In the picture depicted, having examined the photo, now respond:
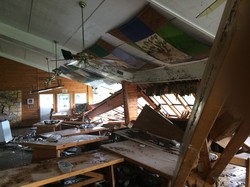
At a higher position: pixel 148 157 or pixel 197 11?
pixel 197 11

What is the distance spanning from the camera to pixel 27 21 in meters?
4.13

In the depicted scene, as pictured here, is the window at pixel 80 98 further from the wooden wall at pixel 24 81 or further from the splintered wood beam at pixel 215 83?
the splintered wood beam at pixel 215 83

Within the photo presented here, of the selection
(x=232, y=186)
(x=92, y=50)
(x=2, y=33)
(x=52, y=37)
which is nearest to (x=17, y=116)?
(x=2, y=33)

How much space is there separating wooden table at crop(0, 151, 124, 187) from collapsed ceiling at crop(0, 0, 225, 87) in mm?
1590

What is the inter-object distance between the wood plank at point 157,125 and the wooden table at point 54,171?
836 mm

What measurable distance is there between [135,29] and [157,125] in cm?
140

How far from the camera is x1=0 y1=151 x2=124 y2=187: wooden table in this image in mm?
1833

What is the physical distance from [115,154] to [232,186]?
140 centimetres

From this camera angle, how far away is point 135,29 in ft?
8.73

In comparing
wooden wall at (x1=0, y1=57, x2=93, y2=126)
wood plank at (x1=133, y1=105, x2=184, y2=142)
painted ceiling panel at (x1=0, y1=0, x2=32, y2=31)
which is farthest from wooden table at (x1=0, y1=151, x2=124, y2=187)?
wooden wall at (x1=0, y1=57, x2=93, y2=126)

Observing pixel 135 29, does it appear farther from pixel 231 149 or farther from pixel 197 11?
pixel 231 149

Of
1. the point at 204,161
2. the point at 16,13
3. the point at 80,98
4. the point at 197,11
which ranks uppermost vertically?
the point at 16,13

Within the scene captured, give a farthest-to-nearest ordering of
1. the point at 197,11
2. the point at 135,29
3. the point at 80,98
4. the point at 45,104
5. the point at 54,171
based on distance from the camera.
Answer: the point at 80,98, the point at 45,104, the point at 135,29, the point at 54,171, the point at 197,11

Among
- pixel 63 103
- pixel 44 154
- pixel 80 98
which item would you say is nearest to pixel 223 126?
pixel 44 154
